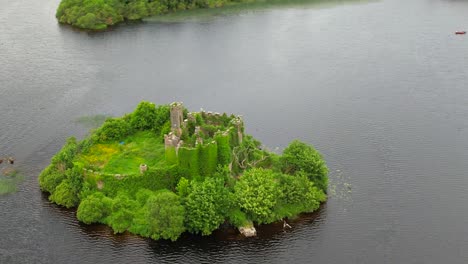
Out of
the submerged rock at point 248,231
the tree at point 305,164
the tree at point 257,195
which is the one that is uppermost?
the tree at point 305,164

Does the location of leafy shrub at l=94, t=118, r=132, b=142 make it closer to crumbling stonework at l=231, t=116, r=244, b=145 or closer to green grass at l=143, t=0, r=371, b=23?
crumbling stonework at l=231, t=116, r=244, b=145

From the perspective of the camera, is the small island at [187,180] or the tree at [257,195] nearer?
the small island at [187,180]

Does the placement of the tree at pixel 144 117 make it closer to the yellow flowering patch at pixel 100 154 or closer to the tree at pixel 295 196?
the yellow flowering patch at pixel 100 154

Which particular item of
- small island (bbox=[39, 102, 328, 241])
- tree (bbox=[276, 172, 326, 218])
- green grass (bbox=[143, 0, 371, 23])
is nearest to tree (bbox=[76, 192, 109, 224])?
small island (bbox=[39, 102, 328, 241])

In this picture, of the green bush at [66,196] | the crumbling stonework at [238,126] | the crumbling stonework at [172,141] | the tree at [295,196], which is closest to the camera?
the crumbling stonework at [172,141]

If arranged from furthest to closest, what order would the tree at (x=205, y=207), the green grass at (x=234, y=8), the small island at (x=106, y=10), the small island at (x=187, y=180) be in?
the green grass at (x=234, y=8)
the small island at (x=106, y=10)
the small island at (x=187, y=180)
the tree at (x=205, y=207)

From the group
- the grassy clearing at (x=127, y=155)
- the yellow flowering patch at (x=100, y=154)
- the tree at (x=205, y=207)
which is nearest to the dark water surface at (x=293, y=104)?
the tree at (x=205, y=207)
